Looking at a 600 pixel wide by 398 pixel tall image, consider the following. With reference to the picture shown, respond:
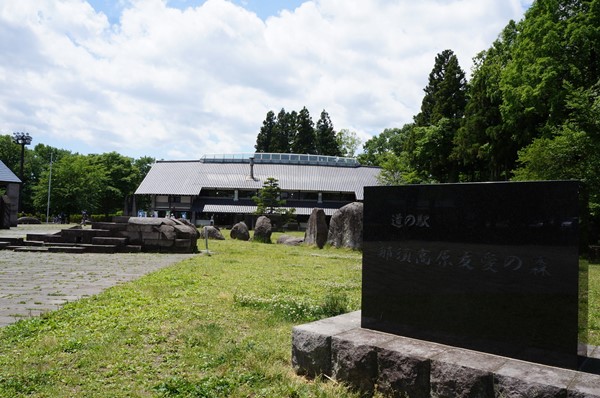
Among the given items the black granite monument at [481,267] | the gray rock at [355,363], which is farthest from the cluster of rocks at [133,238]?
the gray rock at [355,363]

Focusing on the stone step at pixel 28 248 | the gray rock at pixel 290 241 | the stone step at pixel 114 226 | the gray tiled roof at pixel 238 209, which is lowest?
the stone step at pixel 28 248

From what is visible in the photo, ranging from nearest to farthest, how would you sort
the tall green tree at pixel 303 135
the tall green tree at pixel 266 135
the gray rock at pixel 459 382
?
the gray rock at pixel 459 382
the tall green tree at pixel 303 135
the tall green tree at pixel 266 135

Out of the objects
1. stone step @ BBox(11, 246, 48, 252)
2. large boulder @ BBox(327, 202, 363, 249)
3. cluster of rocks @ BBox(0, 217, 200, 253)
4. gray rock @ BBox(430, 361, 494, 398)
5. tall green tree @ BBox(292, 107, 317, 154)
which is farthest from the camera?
tall green tree @ BBox(292, 107, 317, 154)

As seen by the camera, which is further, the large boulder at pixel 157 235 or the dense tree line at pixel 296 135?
the dense tree line at pixel 296 135

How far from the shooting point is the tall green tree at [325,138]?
58.8m

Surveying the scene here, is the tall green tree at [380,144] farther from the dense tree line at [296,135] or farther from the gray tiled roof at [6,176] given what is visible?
the gray tiled roof at [6,176]

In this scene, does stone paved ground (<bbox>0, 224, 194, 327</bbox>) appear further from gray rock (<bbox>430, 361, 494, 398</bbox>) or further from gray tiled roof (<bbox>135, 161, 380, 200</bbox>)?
gray tiled roof (<bbox>135, 161, 380, 200</bbox>)

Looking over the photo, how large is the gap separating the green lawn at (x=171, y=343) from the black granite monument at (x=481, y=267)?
1.00 metres

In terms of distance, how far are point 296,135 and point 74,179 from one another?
2764 cm

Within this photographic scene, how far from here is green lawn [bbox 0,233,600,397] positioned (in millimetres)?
3316

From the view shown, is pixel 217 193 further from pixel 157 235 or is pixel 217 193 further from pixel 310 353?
pixel 310 353

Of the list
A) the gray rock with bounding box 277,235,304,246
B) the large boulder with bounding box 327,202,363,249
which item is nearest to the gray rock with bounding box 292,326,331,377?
the large boulder with bounding box 327,202,363,249

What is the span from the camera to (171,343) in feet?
14.2

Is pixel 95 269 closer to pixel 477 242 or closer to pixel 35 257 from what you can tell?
pixel 35 257
